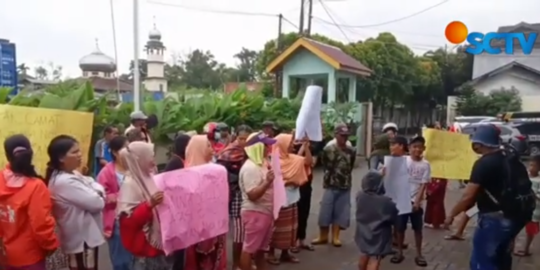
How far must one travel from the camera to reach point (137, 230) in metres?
3.75

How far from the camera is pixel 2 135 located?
611 cm

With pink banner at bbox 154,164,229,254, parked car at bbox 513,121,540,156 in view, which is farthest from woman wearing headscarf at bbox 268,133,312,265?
parked car at bbox 513,121,540,156

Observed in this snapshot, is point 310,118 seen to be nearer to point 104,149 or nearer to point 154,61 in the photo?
point 104,149

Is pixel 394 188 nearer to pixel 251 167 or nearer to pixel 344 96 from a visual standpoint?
pixel 251 167

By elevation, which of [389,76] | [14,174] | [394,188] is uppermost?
[389,76]

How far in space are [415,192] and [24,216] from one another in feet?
15.3

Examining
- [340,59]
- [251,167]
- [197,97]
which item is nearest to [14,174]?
[251,167]

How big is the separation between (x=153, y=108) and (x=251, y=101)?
3.41 m

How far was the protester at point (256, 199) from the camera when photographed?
5.29 meters

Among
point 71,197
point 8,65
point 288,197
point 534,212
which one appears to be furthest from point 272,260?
point 8,65

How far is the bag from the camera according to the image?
15.8ft

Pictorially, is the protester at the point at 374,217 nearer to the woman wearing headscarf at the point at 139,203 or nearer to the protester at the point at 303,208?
the protester at the point at 303,208

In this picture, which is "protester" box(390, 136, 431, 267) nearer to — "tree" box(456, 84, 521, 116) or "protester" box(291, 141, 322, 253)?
"protester" box(291, 141, 322, 253)

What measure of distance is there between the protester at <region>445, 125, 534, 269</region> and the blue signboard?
8.86 meters
